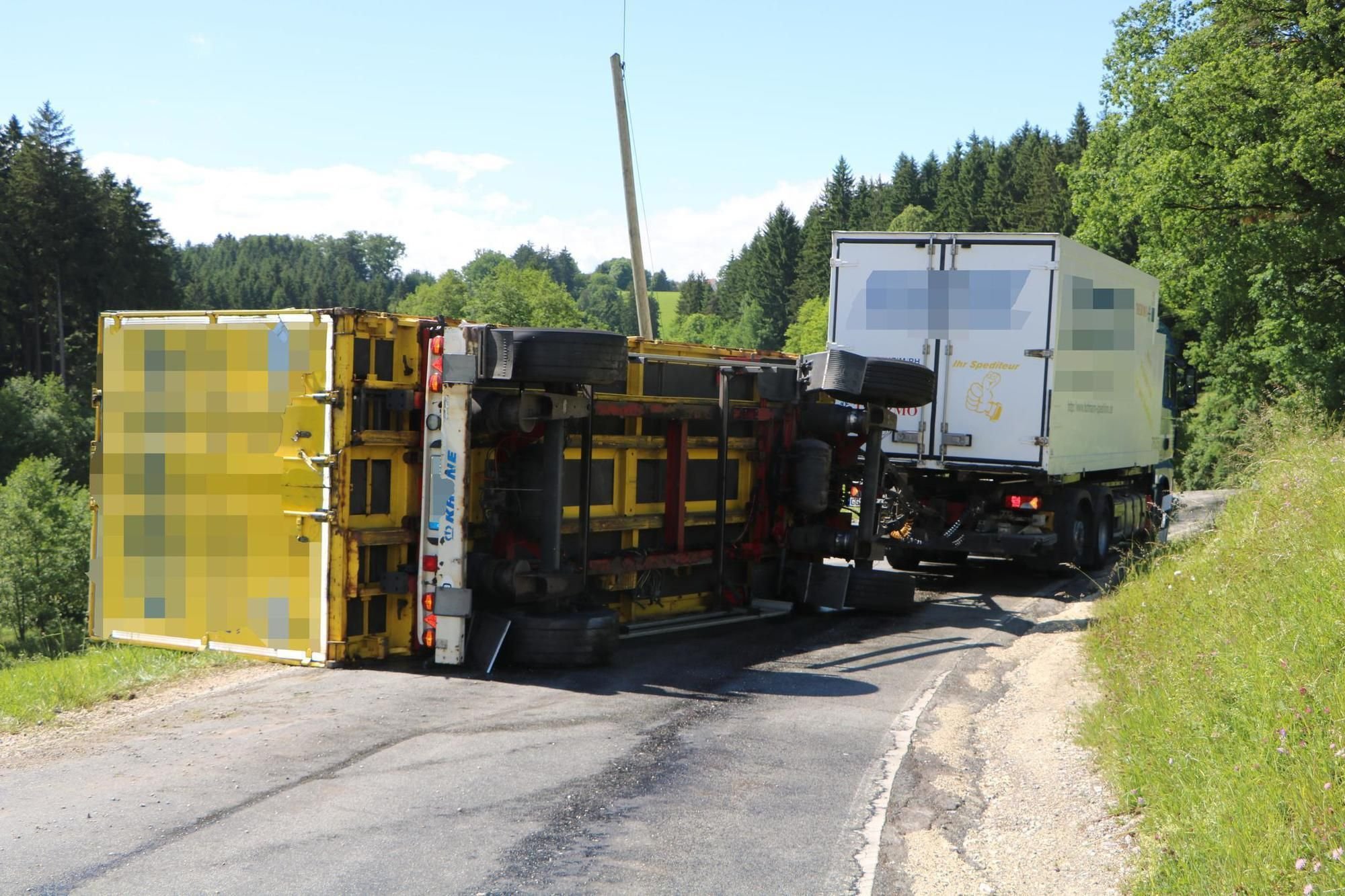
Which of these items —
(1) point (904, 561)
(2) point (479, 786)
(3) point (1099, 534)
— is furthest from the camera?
(1) point (904, 561)

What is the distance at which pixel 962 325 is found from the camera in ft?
46.9

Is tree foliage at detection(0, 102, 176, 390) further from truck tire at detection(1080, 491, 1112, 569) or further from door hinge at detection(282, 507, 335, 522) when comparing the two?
door hinge at detection(282, 507, 335, 522)

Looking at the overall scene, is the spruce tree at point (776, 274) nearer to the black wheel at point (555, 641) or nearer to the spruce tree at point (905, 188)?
the spruce tree at point (905, 188)

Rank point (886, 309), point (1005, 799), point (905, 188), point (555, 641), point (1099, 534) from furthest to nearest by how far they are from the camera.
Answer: point (905, 188) < point (1099, 534) < point (886, 309) < point (555, 641) < point (1005, 799)

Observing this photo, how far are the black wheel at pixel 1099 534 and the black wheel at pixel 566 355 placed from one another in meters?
9.15

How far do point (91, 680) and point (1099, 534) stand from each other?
12118mm

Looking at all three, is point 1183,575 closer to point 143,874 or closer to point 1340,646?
point 1340,646

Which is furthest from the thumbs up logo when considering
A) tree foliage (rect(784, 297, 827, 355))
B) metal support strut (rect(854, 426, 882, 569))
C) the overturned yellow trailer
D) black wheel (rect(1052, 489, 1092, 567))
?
tree foliage (rect(784, 297, 827, 355))

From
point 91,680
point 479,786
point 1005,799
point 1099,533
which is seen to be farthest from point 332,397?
point 1099,533

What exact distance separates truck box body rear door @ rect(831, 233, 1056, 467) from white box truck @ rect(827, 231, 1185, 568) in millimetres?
12

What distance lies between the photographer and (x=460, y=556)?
8.95 metres

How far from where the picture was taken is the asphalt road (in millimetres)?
5148

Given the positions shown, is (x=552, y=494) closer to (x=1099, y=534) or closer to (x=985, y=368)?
(x=985, y=368)

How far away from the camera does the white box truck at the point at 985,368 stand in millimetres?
14039
